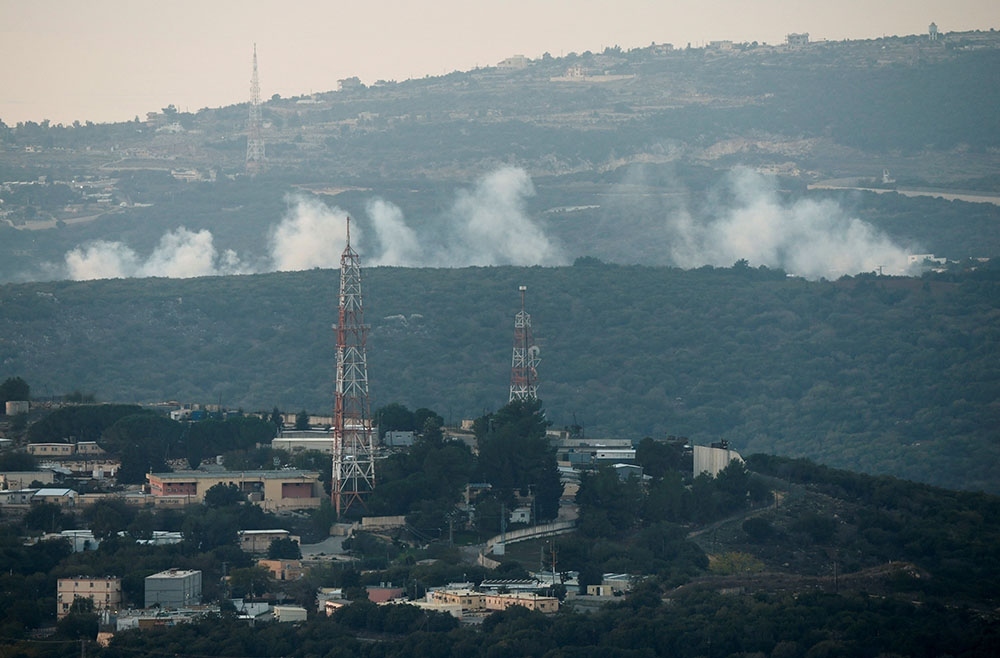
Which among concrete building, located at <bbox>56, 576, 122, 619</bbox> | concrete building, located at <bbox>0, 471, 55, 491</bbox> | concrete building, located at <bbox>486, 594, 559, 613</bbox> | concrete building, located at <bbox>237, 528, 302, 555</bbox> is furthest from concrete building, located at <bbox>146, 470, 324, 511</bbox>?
concrete building, located at <bbox>486, 594, 559, 613</bbox>

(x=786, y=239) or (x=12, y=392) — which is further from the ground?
(x=786, y=239)

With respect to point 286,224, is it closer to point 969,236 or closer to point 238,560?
point 969,236

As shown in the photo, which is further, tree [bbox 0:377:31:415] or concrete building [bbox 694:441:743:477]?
tree [bbox 0:377:31:415]

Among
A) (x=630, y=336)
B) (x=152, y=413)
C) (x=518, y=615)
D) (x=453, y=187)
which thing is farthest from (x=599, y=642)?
(x=453, y=187)

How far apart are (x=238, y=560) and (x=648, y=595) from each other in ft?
38.4

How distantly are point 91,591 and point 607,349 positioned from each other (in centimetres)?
6596

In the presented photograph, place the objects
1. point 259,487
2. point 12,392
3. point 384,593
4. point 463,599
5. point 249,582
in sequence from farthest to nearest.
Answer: point 12,392
point 259,487
point 249,582
point 384,593
point 463,599

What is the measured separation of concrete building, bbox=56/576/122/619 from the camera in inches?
3145

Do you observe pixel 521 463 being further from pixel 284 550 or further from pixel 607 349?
pixel 607 349

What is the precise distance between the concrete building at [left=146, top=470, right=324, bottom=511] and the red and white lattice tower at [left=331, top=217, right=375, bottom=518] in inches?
56.8

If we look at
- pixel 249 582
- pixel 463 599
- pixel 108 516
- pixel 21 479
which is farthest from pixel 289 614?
pixel 21 479

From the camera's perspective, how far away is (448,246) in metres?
177

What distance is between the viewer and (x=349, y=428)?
309 feet

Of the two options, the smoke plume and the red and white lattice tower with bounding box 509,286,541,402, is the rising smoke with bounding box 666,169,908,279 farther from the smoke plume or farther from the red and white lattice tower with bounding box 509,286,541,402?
the red and white lattice tower with bounding box 509,286,541,402
